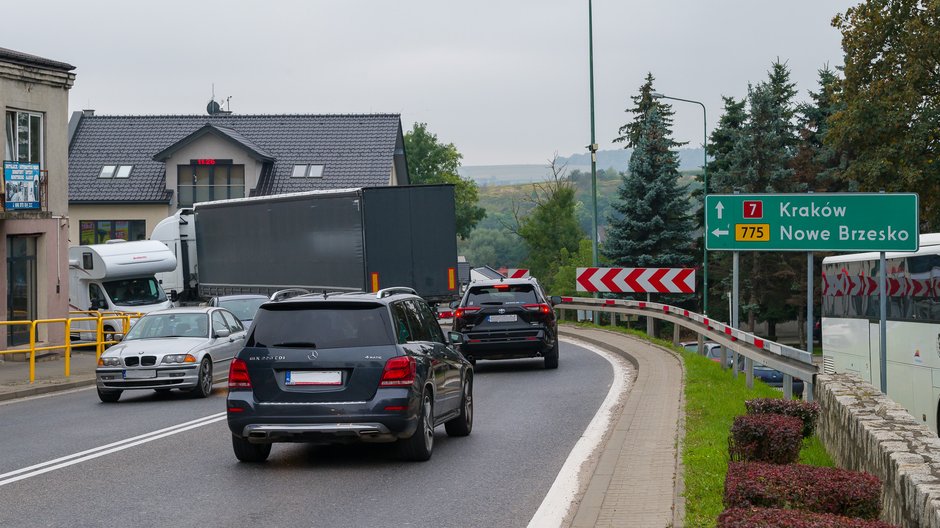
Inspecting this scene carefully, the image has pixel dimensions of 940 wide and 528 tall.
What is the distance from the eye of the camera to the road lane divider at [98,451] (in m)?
11.4

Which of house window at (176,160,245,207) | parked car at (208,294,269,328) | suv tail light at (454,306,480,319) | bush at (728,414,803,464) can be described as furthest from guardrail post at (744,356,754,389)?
house window at (176,160,245,207)

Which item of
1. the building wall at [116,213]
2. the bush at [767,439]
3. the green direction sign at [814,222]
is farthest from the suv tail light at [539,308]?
the building wall at [116,213]

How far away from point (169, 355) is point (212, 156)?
41961mm

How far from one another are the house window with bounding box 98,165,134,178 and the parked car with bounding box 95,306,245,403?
4181 centimetres

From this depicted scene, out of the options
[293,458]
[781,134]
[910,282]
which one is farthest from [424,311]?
[781,134]

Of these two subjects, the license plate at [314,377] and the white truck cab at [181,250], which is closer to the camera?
the license plate at [314,377]

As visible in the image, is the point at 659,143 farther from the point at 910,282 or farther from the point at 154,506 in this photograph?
the point at 154,506

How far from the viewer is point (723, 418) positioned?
13602 millimetres

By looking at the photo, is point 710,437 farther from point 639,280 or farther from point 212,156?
point 212,156

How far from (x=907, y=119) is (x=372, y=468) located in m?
32.4

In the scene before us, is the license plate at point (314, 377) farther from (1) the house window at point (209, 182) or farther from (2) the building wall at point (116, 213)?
(1) the house window at point (209, 182)

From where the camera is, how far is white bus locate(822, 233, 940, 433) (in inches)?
621

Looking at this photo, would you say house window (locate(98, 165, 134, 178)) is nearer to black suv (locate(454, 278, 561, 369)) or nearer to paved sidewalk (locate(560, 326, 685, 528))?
black suv (locate(454, 278, 561, 369))

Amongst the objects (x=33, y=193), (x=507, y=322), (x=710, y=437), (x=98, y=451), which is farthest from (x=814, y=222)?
(x=33, y=193)
